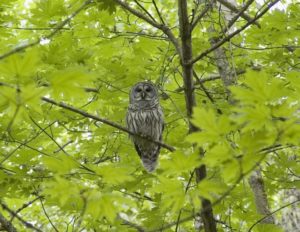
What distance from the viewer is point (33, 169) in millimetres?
3010

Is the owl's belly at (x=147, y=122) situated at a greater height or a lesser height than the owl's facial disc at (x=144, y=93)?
lesser

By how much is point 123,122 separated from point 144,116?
25 cm

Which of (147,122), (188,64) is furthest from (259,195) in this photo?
(188,64)

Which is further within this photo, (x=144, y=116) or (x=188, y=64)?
(x=144, y=116)

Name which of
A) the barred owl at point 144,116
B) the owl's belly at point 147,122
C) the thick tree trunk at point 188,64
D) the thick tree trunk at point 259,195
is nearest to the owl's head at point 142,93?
the barred owl at point 144,116

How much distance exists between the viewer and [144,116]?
153 inches

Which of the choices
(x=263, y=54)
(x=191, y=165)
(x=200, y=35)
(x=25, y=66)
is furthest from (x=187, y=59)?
(x=200, y=35)

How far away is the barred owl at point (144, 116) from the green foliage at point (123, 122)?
0.33ft

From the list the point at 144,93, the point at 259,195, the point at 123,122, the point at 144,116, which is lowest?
the point at 259,195

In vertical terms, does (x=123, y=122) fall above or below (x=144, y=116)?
below

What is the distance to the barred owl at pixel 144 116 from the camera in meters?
3.75

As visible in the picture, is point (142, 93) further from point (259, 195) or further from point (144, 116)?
point (259, 195)

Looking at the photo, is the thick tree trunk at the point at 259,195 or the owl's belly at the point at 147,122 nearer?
the thick tree trunk at the point at 259,195

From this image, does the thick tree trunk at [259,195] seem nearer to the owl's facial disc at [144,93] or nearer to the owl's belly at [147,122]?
the owl's belly at [147,122]
